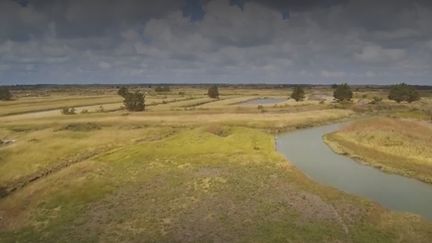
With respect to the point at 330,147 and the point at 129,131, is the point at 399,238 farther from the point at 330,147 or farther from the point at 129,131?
the point at 129,131

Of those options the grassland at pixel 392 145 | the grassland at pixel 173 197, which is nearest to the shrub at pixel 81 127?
the grassland at pixel 173 197

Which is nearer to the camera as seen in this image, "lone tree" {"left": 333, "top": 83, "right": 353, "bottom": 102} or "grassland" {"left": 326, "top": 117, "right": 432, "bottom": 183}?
"grassland" {"left": 326, "top": 117, "right": 432, "bottom": 183}

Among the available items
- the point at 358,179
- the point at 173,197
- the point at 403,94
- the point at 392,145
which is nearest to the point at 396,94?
the point at 403,94

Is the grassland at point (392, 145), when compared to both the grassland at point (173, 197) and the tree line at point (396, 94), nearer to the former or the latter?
the grassland at point (173, 197)

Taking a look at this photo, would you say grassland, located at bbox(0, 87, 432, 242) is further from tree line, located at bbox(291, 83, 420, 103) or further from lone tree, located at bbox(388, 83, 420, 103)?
lone tree, located at bbox(388, 83, 420, 103)

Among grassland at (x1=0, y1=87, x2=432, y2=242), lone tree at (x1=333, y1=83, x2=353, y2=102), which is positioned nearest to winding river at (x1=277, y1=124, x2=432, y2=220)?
grassland at (x1=0, y1=87, x2=432, y2=242)

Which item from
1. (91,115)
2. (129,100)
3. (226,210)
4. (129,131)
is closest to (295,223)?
(226,210)

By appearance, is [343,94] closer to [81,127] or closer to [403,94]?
[403,94]
